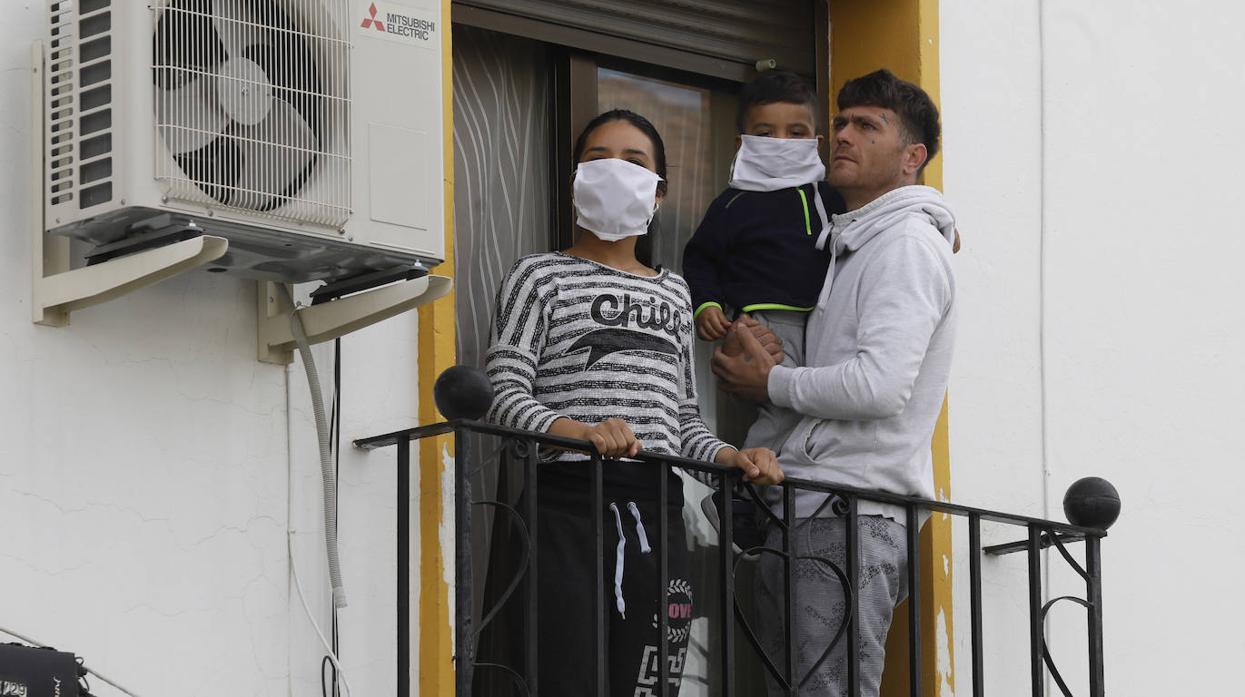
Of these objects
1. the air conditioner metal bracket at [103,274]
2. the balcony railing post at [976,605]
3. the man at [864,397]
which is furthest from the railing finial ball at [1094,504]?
the air conditioner metal bracket at [103,274]

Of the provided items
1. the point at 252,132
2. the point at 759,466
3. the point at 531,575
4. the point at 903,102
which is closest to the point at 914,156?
the point at 903,102

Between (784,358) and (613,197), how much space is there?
0.64 m

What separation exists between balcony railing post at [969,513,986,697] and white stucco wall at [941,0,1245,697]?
58 centimetres

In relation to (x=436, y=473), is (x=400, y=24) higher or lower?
higher

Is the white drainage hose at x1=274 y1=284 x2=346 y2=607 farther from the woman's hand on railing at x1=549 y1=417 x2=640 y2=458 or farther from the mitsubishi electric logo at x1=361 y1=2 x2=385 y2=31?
the mitsubishi electric logo at x1=361 y1=2 x2=385 y2=31

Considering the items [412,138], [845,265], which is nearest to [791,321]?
[845,265]

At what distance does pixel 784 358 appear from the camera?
513 centimetres

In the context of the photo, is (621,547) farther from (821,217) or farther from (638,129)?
(821,217)

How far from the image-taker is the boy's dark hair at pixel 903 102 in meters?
5.21

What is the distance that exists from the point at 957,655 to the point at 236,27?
2590mm

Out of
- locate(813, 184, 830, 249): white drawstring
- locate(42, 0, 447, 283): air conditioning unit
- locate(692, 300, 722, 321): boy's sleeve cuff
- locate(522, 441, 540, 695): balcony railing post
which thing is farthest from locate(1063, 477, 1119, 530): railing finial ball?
locate(42, 0, 447, 283): air conditioning unit

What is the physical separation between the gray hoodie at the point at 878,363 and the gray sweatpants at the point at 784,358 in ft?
0.21

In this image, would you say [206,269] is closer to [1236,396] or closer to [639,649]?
→ [639,649]

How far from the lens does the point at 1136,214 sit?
20.5ft
